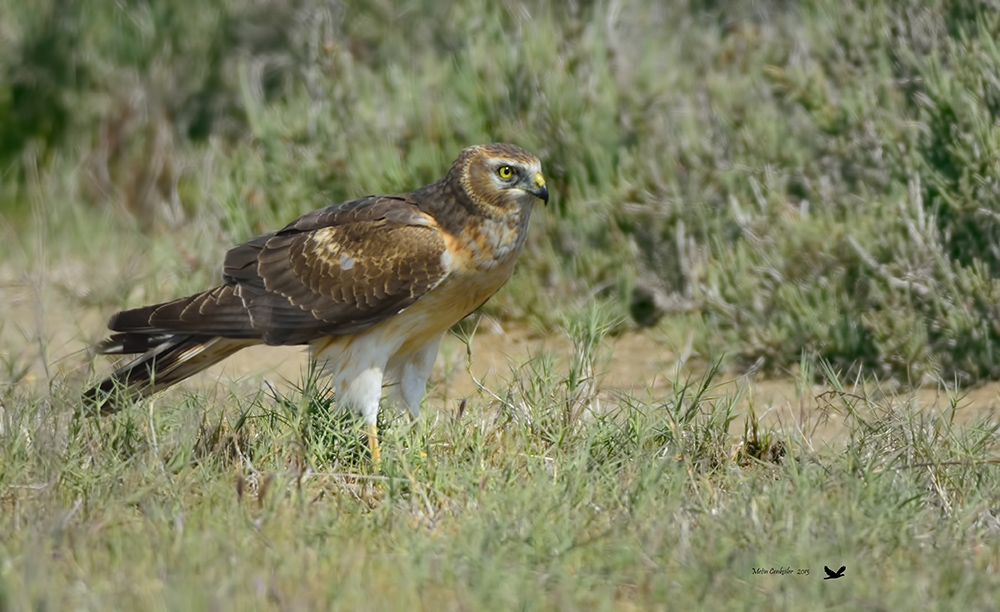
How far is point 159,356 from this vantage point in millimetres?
5379

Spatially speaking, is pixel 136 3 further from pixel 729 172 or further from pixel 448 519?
pixel 448 519

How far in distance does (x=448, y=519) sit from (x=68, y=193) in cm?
585

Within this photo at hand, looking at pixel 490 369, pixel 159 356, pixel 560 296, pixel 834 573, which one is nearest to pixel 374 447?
pixel 159 356

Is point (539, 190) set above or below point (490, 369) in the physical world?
above

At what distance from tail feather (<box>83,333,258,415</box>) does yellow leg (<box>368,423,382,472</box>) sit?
2.77 feet

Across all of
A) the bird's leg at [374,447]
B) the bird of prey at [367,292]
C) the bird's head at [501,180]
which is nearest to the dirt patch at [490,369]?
the bird of prey at [367,292]

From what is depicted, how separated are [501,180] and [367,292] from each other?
28.0 inches

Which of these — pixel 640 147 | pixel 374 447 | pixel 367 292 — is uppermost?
pixel 367 292

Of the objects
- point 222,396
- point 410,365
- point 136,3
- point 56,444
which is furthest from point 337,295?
point 136,3

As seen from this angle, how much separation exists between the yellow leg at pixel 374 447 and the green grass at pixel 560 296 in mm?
66

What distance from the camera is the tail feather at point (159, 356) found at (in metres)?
5.25

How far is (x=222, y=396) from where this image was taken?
19.1 ft

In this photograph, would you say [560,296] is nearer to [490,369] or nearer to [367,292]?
[490,369]

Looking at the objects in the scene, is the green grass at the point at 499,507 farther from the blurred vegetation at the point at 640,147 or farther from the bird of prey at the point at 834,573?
the blurred vegetation at the point at 640,147
